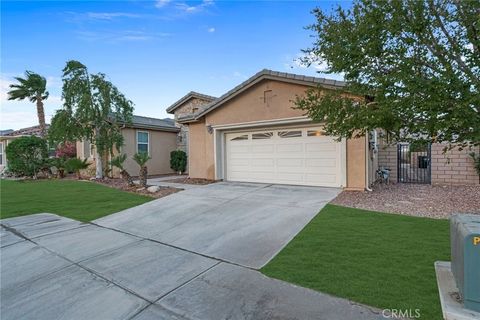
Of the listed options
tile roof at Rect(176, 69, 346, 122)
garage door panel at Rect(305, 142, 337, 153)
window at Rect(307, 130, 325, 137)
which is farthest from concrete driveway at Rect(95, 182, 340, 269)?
tile roof at Rect(176, 69, 346, 122)

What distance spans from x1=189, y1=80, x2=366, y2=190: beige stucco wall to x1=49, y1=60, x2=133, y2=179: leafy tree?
442 cm

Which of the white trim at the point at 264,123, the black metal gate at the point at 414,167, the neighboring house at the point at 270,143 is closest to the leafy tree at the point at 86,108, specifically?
the neighboring house at the point at 270,143

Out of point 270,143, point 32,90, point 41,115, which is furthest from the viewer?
→ point 32,90

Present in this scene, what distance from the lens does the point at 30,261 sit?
436cm

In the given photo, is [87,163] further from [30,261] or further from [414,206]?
[414,206]

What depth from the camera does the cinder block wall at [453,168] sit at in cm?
1040

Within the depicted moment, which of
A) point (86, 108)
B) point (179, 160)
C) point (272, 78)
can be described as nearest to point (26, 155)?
point (86, 108)

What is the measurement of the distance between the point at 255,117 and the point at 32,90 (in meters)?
21.8

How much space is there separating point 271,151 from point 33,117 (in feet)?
76.5

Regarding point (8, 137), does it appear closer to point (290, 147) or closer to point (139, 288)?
point (290, 147)

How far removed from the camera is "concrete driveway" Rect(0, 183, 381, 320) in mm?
2838

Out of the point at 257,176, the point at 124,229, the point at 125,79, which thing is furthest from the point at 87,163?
the point at 124,229

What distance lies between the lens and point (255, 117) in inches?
426

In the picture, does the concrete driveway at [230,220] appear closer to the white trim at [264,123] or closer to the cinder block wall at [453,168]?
the white trim at [264,123]
